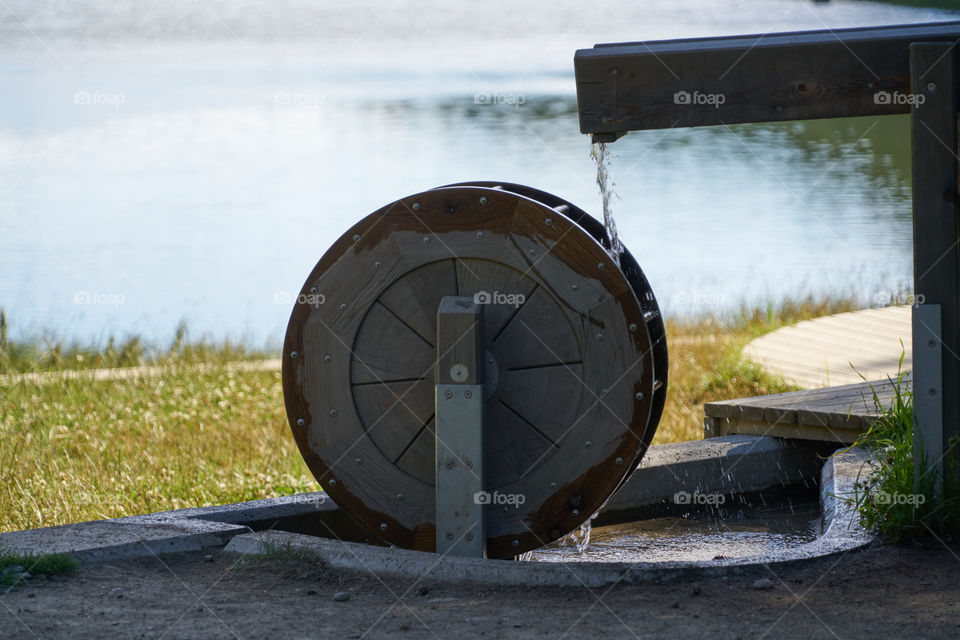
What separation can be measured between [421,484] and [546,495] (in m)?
0.52

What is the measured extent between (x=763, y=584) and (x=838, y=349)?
5301 mm

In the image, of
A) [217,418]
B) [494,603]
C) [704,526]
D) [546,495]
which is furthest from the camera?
[217,418]

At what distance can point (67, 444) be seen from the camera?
718 cm

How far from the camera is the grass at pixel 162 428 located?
6.26 meters

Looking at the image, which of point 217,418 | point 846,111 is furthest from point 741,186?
point 846,111

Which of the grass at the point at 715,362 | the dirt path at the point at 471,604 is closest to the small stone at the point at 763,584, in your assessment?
the dirt path at the point at 471,604

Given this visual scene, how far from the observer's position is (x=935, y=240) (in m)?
4.41

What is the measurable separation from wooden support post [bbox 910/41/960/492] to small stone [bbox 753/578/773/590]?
0.93 meters

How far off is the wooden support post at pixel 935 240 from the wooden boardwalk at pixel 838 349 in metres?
3.32

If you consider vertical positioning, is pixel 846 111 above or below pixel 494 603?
above

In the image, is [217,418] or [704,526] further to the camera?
[217,418]

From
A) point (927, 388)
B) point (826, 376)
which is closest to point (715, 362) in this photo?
point (826, 376)

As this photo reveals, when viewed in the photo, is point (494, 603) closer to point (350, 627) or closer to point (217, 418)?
point (350, 627)

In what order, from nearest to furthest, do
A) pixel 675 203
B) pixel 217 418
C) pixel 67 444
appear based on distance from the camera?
pixel 67 444 < pixel 217 418 < pixel 675 203
